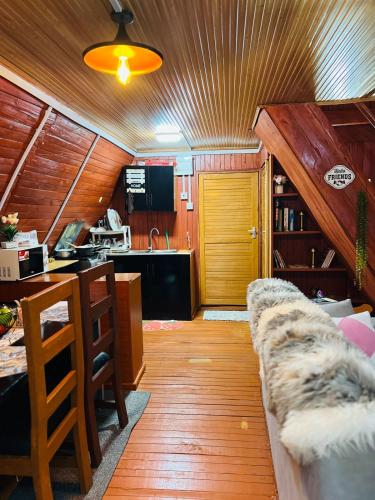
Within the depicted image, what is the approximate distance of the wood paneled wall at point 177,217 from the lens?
16.9 ft

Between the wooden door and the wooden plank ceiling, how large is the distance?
196 centimetres

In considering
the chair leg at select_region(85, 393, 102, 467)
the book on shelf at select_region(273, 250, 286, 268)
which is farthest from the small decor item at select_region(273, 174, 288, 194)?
A: the chair leg at select_region(85, 393, 102, 467)

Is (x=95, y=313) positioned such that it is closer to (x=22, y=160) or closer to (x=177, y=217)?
(x=22, y=160)

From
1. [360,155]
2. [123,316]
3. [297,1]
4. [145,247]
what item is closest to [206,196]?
[145,247]

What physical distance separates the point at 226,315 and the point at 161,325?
0.95 meters

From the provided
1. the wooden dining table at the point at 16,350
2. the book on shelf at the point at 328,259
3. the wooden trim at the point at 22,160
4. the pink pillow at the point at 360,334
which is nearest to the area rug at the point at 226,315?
the book on shelf at the point at 328,259

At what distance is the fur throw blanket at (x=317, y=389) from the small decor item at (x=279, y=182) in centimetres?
245

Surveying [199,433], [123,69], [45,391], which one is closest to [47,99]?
[123,69]

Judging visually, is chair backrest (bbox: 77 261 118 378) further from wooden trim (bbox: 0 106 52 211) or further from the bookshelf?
the bookshelf

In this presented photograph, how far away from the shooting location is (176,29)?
1721mm

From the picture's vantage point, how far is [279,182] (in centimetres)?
367

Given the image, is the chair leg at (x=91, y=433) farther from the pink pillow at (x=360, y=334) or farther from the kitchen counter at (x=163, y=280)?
the kitchen counter at (x=163, y=280)

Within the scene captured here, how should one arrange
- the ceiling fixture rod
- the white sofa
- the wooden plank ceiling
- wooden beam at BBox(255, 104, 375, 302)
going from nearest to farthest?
the white sofa < the ceiling fixture rod < the wooden plank ceiling < wooden beam at BBox(255, 104, 375, 302)

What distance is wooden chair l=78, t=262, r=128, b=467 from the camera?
6.15ft
